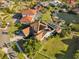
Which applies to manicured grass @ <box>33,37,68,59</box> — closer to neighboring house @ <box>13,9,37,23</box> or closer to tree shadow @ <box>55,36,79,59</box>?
tree shadow @ <box>55,36,79,59</box>

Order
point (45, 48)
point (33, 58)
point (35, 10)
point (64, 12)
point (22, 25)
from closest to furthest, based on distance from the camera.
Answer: point (33, 58) < point (45, 48) < point (22, 25) < point (35, 10) < point (64, 12)

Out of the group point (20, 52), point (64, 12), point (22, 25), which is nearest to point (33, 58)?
point (20, 52)

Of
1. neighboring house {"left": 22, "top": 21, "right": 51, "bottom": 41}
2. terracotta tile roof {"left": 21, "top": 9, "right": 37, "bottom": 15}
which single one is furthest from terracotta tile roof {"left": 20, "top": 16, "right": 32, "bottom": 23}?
neighboring house {"left": 22, "top": 21, "right": 51, "bottom": 41}

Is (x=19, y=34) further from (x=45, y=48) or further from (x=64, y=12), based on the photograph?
(x=64, y=12)

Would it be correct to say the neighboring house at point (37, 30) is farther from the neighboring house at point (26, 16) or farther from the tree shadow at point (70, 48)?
the neighboring house at point (26, 16)

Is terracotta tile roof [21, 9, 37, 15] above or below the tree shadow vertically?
above
